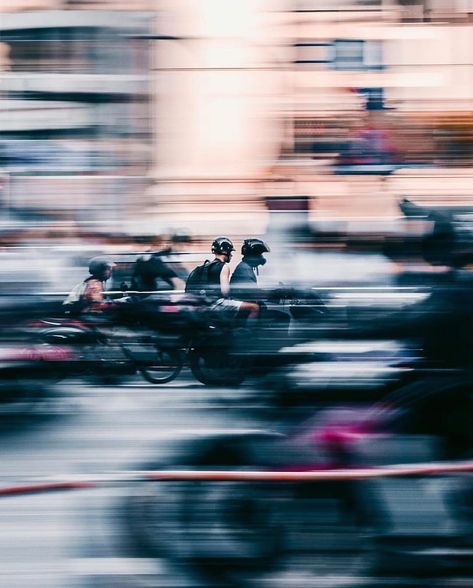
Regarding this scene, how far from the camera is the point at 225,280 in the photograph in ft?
9.20

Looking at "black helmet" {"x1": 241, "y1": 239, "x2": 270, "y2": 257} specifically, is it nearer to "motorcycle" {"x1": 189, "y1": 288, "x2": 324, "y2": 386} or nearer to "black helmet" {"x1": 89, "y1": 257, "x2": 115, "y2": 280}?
"motorcycle" {"x1": 189, "y1": 288, "x2": 324, "y2": 386}

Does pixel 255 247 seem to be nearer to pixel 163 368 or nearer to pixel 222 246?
pixel 222 246

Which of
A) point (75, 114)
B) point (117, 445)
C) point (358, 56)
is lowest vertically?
point (117, 445)

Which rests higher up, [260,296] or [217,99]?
[217,99]

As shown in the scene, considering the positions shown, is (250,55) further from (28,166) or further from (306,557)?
(306,557)

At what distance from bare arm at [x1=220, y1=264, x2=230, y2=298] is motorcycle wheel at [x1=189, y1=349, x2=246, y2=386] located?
0.55 ft

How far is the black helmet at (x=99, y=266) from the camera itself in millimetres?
2837

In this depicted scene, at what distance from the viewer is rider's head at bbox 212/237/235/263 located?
287 centimetres

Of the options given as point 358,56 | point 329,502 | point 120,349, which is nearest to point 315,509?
point 329,502

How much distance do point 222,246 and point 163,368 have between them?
43 centimetres

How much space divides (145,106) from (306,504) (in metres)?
1.17

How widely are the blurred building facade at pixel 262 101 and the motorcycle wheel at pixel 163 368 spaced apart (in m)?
0.42

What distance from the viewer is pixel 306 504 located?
2859 millimetres

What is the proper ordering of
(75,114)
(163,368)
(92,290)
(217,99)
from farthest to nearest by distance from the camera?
(217,99) → (75,114) → (92,290) → (163,368)
